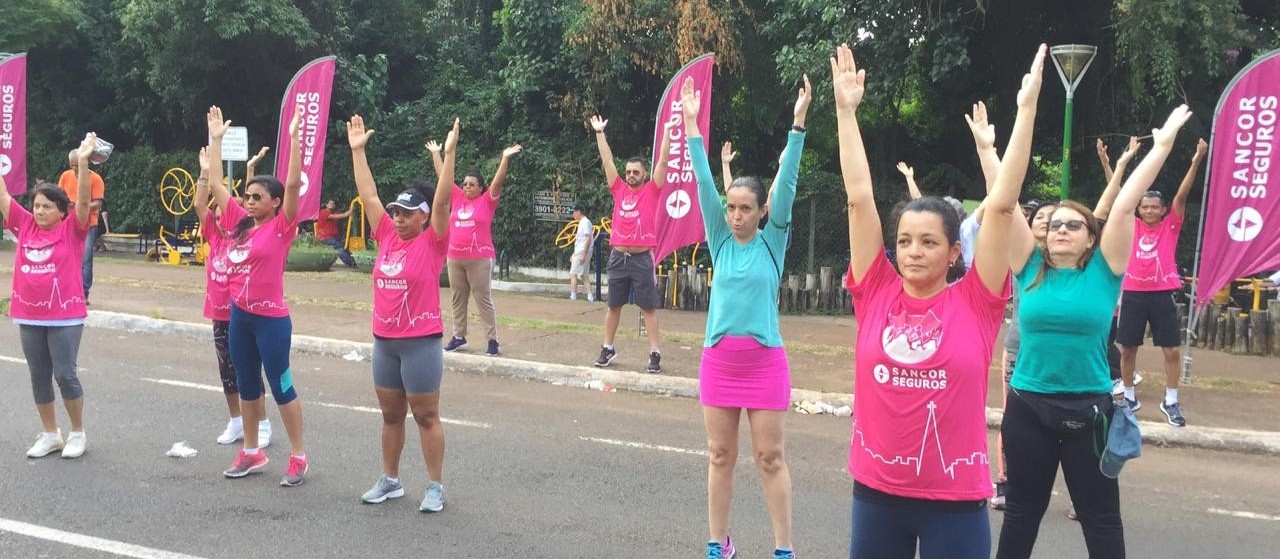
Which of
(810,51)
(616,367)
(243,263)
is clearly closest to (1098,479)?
(243,263)

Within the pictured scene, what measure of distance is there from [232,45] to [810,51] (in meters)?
14.0

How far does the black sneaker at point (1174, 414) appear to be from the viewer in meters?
7.47

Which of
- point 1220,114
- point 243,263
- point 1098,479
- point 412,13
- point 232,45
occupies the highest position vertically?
point 412,13

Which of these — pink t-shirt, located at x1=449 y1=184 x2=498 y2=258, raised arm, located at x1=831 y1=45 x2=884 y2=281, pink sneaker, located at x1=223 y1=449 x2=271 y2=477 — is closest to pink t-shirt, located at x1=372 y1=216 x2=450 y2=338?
pink sneaker, located at x1=223 y1=449 x2=271 y2=477

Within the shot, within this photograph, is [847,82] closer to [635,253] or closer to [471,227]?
[635,253]

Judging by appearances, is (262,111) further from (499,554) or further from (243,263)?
(499,554)

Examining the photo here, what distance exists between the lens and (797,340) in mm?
11469

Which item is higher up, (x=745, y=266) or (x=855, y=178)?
(x=855, y=178)

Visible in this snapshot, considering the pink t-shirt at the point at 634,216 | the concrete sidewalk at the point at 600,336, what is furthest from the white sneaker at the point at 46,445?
the pink t-shirt at the point at 634,216

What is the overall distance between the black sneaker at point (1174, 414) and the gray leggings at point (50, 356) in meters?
7.89

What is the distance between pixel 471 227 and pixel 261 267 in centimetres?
413

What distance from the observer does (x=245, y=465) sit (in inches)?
230

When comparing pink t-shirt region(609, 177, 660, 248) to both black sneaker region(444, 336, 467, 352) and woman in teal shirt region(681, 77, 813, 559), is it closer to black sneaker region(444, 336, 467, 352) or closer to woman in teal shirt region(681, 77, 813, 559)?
black sneaker region(444, 336, 467, 352)

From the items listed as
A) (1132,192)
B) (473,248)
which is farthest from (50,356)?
(1132,192)
